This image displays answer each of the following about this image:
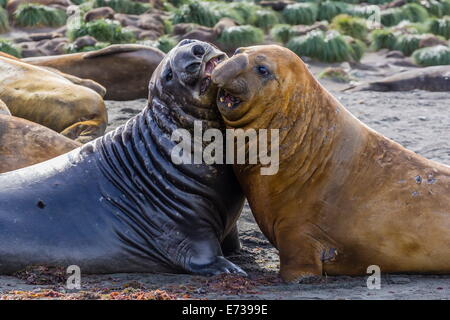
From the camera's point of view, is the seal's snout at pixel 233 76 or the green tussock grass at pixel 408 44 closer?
the seal's snout at pixel 233 76

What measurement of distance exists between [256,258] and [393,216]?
3.90 feet

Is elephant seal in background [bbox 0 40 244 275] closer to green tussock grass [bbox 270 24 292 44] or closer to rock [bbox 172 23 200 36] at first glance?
rock [bbox 172 23 200 36]

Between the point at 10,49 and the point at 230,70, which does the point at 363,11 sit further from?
the point at 230,70

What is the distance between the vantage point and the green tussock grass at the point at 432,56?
731 inches

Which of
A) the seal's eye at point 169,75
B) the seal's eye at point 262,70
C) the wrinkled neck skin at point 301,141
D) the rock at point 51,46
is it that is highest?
the seal's eye at point 262,70

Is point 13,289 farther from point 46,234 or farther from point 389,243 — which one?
point 389,243

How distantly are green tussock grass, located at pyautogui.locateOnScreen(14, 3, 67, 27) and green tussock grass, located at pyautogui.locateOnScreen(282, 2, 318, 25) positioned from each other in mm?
6511

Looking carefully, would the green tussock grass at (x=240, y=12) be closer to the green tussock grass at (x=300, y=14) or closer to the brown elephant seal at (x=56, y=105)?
the green tussock grass at (x=300, y=14)

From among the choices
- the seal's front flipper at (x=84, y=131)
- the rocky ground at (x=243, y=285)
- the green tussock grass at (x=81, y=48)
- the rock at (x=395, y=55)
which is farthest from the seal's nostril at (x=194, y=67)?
the rock at (x=395, y=55)

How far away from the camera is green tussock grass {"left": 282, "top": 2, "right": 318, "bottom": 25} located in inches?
971

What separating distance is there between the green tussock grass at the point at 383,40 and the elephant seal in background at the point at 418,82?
8139 millimetres

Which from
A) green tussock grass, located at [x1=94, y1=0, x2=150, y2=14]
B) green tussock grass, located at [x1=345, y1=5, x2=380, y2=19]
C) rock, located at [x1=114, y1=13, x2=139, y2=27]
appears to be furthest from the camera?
green tussock grass, located at [x1=345, y1=5, x2=380, y2=19]

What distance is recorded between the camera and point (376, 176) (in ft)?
17.7

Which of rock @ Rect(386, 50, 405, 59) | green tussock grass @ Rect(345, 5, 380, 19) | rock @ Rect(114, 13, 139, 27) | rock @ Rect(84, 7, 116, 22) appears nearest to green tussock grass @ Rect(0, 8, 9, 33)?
rock @ Rect(84, 7, 116, 22)
